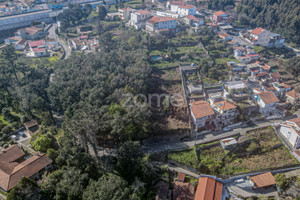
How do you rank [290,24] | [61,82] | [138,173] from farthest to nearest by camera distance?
[290,24]
[61,82]
[138,173]

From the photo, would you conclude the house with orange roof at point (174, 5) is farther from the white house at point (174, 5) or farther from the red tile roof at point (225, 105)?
the red tile roof at point (225, 105)

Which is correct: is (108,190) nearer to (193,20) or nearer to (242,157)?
(242,157)

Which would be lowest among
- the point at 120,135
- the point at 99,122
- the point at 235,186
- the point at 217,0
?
the point at 235,186

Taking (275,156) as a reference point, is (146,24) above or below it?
above

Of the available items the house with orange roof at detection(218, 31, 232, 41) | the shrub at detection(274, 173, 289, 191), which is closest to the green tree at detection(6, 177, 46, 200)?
the shrub at detection(274, 173, 289, 191)

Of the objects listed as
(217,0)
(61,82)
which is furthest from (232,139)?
(217,0)

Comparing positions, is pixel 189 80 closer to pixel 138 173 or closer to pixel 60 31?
pixel 138 173

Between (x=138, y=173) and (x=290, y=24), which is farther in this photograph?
(x=290, y=24)
